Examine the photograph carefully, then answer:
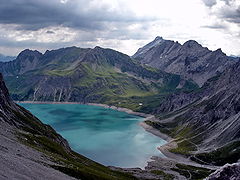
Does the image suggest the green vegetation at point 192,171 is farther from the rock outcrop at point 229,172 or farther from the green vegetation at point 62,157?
the rock outcrop at point 229,172

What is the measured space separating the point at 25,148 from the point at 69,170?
624 inches

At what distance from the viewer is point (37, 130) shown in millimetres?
142000

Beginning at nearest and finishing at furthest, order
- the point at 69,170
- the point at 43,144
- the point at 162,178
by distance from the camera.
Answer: the point at 69,170, the point at 43,144, the point at 162,178

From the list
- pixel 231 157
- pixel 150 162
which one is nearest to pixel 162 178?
pixel 150 162

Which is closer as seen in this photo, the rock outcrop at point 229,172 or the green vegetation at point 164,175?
the rock outcrop at point 229,172

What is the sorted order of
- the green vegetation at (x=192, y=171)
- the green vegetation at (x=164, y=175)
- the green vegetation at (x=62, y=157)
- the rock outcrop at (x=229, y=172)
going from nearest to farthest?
the rock outcrop at (x=229, y=172) < the green vegetation at (x=62, y=157) < the green vegetation at (x=164, y=175) < the green vegetation at (x=192, y=171)

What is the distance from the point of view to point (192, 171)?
573 ft

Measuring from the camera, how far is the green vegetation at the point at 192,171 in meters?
165

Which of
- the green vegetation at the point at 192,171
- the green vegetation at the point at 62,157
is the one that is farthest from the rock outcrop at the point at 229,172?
the green vegetation at the point at 192,171

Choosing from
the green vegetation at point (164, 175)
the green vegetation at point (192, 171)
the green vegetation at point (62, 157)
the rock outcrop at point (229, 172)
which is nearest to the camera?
the rock outcrop at point (229, 172)

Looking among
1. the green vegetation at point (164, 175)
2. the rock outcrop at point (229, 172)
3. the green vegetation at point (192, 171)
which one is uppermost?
the green vegetation at point (192, 171)

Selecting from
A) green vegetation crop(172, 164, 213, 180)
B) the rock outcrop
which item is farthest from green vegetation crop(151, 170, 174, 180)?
the rock outcrop

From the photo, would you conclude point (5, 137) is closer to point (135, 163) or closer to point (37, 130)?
point (37, 130)

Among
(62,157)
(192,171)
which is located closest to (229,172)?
(62,157)
